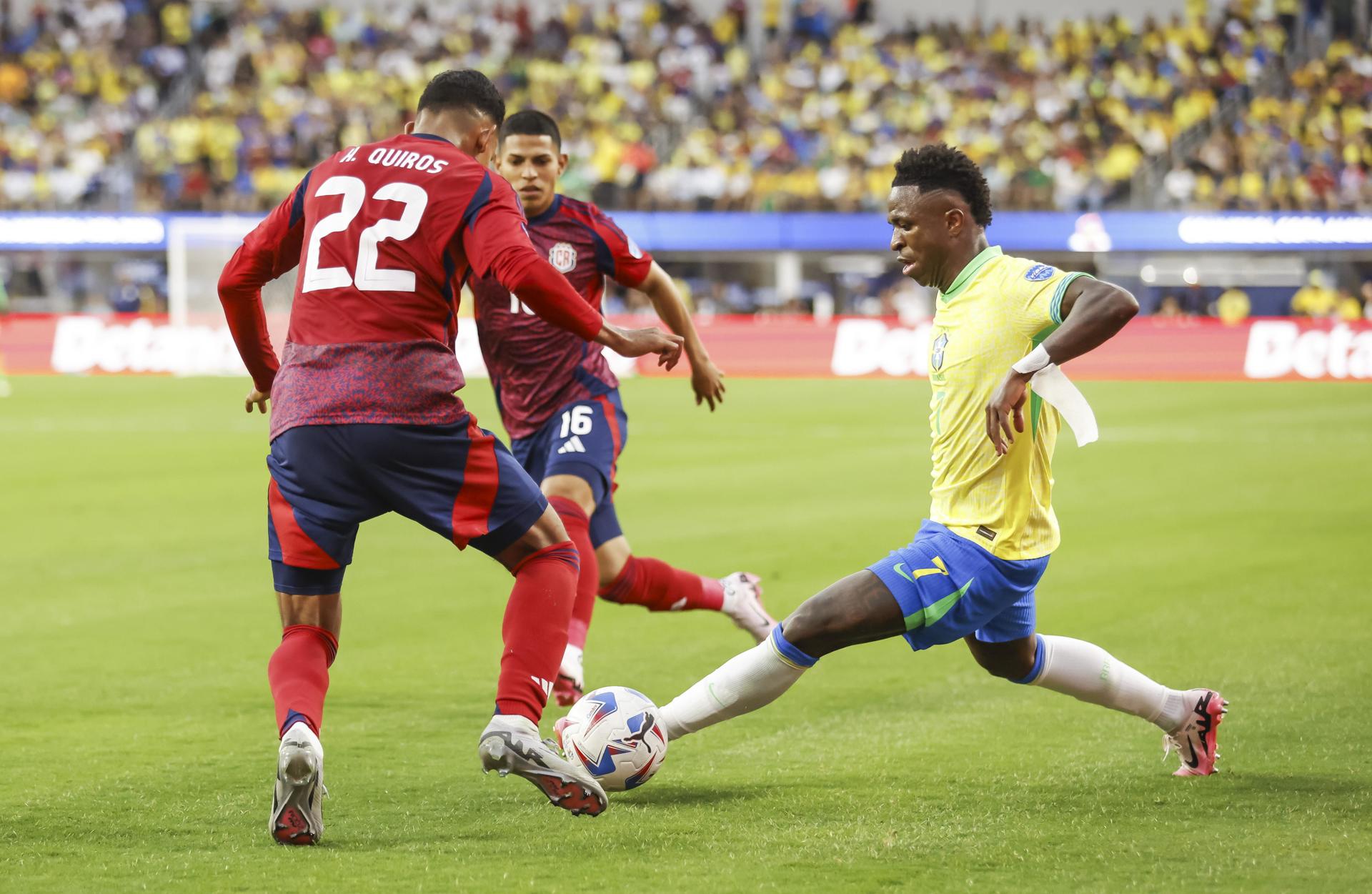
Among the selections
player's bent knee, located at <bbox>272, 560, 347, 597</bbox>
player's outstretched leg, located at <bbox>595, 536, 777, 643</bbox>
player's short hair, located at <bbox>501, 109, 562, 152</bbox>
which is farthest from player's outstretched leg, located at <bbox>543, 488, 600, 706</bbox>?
player's bent knee, located at <bbox>272, 560, 347, 597</bbox>

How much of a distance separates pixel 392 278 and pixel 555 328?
240cm

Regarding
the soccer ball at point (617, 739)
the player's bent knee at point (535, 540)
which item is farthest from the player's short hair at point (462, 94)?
the soccer ball at point (617, 739)

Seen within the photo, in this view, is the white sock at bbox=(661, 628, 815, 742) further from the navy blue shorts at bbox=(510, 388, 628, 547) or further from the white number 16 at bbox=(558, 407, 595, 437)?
the white number 16 at bbox=(558, 407, 595, 437)

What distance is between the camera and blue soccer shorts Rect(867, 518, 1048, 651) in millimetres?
4906

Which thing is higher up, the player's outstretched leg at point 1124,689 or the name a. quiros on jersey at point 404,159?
the name a. quiros on jersey at point 404,159

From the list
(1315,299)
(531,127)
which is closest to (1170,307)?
(1315,299)

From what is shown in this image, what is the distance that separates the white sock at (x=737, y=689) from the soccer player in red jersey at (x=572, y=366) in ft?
5.74

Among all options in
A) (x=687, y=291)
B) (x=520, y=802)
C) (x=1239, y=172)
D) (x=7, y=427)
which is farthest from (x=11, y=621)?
(x=1239, y=172)

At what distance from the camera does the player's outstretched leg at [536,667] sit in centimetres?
459

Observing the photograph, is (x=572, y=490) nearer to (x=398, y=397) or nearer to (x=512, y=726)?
(x=398, y=397)

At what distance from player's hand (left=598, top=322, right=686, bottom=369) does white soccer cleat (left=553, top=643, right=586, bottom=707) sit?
1918 millimetres

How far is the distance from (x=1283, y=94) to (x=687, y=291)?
13344 mm

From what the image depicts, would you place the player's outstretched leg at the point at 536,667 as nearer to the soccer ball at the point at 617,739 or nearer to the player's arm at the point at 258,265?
the soccer ball at the point at 617,739

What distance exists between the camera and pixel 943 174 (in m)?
5.22
